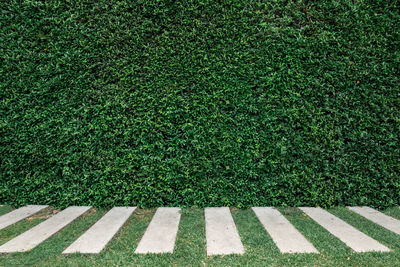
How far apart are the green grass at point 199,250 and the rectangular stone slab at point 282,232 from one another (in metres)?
0.07

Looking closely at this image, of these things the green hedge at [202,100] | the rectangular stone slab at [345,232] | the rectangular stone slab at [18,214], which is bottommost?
the rectangular stone slab at [18,214]

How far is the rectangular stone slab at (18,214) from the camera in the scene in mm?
2748

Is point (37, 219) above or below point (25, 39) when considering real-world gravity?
below

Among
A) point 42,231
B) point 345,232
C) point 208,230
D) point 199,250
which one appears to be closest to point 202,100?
point 208,230

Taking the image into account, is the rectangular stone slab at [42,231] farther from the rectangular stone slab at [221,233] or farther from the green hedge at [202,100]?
the rectangular stone slab at [221,233]

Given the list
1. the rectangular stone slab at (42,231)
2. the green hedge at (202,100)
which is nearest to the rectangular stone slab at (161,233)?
the green hedge at (202,100)

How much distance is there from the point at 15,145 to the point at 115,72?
1.86 m

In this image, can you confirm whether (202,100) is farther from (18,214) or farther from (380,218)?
(18,214)

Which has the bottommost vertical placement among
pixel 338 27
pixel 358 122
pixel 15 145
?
pixel 15 145

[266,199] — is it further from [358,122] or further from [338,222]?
[358,122]

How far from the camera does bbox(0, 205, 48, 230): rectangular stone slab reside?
2748mm

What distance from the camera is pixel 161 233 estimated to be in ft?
7.96

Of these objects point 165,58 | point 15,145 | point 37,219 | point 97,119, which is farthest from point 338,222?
point 15,145

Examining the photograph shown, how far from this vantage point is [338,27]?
3.03m
